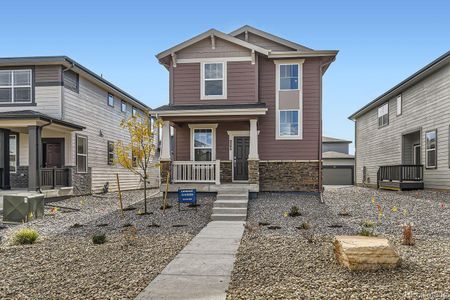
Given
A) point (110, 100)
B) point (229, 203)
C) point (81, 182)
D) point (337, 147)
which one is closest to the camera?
point (229, 203)

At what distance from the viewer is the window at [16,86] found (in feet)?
52.1

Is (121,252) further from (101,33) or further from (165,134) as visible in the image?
(101,33)

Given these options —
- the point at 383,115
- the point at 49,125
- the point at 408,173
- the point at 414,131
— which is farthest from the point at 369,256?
the point at 383,115

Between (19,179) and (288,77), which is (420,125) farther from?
(19,179)

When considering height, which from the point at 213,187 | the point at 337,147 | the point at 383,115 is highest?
the point at 383,115

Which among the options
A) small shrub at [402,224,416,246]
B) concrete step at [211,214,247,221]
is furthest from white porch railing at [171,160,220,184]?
small shrub at [402,224,416,246]

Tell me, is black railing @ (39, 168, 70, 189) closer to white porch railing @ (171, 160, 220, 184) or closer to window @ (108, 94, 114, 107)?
white porch railing @ (171, 160, 220, 184)

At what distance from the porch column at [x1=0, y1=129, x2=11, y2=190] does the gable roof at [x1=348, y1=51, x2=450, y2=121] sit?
18.9 metres

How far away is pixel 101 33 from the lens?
48.9 ft

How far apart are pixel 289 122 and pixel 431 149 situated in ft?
24.0

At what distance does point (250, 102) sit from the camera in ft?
48.5

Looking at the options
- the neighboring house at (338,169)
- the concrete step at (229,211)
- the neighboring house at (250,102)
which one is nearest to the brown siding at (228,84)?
the neighboring house at (250,102)

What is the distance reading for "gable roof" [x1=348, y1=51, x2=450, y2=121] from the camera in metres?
14.8

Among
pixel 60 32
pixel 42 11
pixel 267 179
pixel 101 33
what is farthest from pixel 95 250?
pixel 60 32
